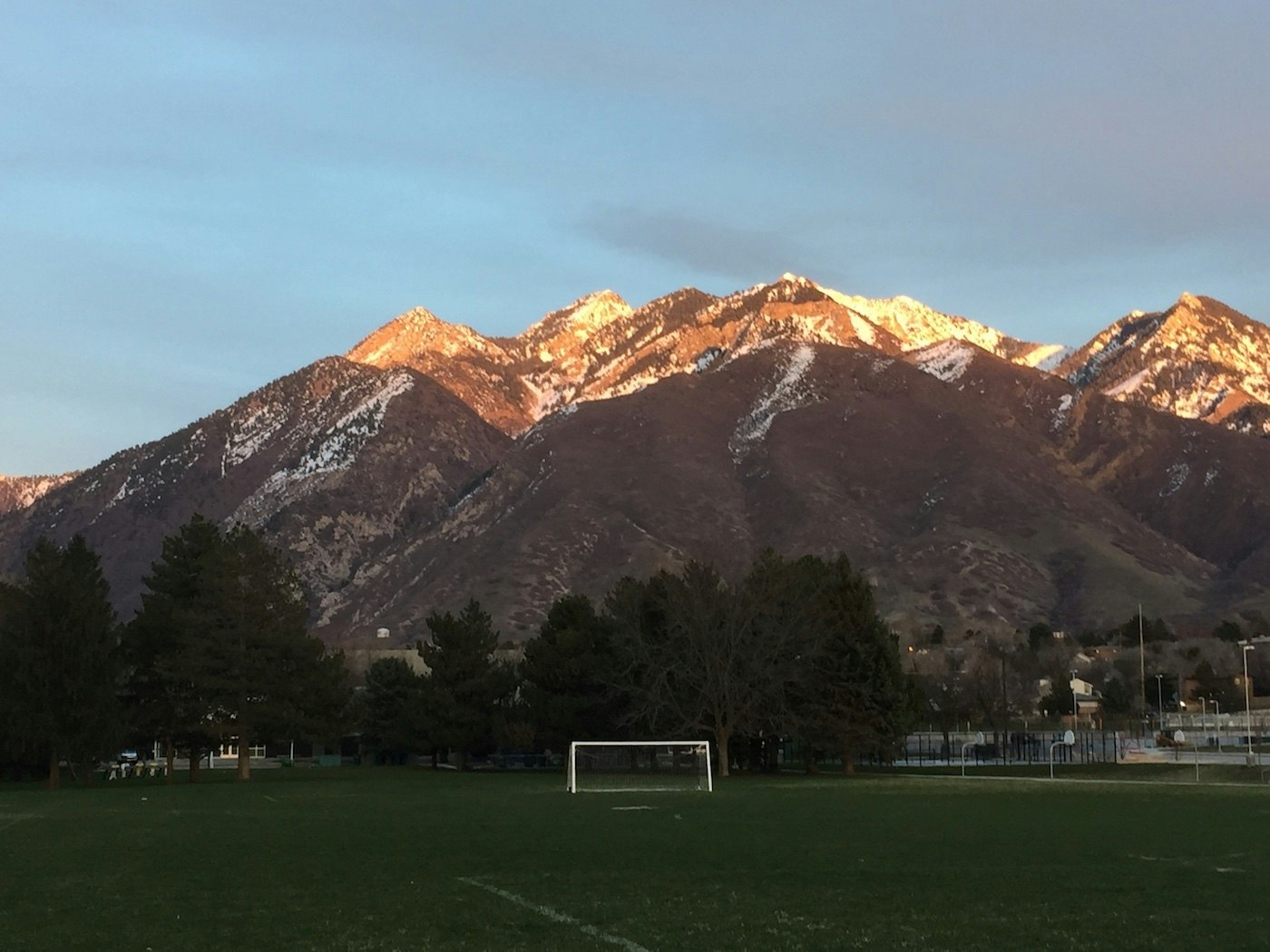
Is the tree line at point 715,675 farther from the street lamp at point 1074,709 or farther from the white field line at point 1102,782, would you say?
Result: the street lamp at point 1074,709

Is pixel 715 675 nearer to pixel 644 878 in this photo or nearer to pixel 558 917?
pixel 644 878

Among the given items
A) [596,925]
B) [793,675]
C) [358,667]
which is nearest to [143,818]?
[596,925]

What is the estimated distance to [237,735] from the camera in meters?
74.8

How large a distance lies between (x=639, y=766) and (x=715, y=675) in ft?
61.4

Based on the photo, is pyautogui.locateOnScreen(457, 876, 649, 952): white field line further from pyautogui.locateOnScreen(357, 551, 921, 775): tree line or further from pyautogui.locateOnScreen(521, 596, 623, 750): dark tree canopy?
pyautogui.locateOnScreen(521, 596, 623, 750): dark tree canopy

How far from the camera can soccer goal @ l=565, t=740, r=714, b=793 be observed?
189 feet

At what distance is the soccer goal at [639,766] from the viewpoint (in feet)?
189

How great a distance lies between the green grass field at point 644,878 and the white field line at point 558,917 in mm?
42

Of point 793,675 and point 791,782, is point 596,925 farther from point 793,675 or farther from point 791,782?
point 793,675

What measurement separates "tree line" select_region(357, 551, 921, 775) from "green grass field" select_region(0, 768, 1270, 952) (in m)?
36.8

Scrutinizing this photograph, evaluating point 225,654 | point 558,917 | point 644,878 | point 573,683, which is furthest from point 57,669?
point 558,917

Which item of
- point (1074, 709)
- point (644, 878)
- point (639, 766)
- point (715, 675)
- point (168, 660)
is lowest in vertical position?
point (639, 766)

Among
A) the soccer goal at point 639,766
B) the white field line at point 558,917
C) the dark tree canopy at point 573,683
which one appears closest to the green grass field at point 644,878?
the white field line at point 558,917

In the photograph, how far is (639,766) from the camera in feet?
194
